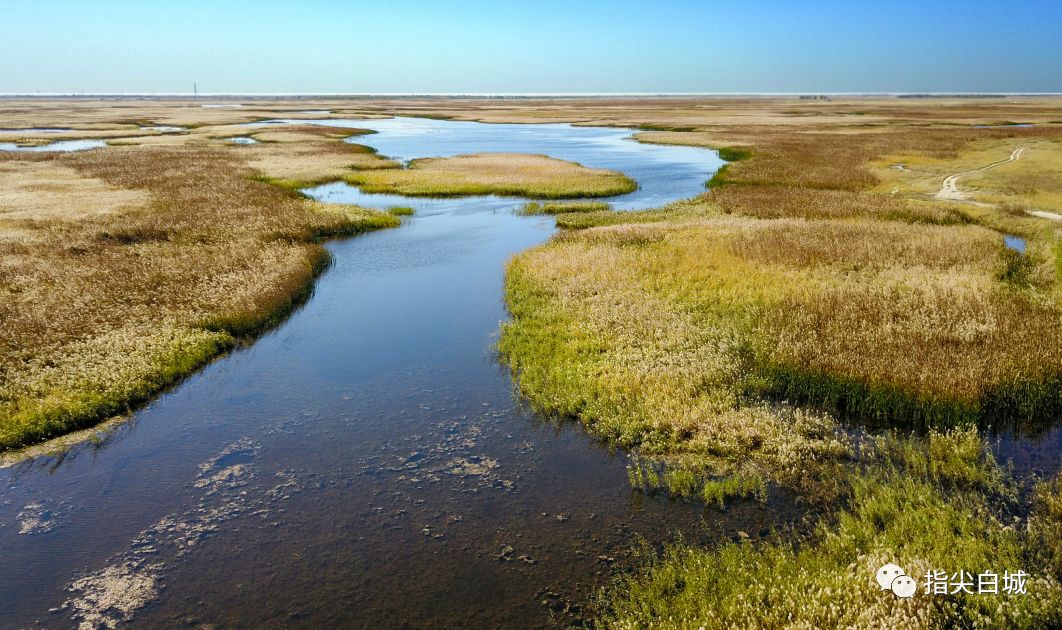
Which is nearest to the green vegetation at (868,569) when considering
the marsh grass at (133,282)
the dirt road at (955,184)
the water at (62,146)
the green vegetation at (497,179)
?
the marsh grass at (133,282)

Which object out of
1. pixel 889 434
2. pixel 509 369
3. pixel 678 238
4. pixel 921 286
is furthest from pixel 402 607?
pixel 678 238

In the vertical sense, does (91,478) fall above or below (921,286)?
below

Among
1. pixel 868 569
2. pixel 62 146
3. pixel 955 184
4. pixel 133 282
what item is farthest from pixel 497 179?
pixel 62 146

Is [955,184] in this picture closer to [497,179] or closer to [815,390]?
[497,179]

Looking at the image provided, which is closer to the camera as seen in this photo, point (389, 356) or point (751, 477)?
point (751, 477)

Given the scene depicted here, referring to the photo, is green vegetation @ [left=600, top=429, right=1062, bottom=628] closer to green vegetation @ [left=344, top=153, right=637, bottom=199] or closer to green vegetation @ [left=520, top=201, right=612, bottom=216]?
green vegetation @ [left=520, top=201, right=612, bottom=216]

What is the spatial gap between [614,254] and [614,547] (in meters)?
16.4

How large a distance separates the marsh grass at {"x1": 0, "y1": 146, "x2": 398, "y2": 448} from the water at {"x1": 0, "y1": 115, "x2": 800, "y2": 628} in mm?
1090

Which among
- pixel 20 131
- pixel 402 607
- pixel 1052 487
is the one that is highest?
pixel 20 131

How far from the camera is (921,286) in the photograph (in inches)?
750

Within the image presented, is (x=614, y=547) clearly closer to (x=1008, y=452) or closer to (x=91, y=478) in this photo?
(x=1008, y=452)

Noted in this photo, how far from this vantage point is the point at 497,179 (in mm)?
47375

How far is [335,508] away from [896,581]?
7832mm

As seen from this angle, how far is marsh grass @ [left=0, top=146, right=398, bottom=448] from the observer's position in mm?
13773
